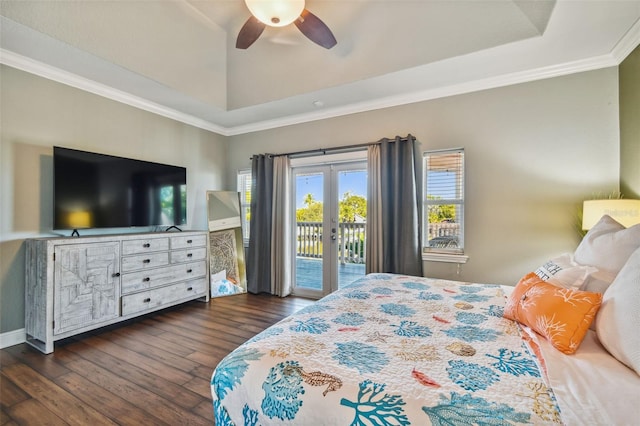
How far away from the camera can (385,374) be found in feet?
3.27

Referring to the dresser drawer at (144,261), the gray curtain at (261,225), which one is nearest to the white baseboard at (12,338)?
the dresser drawer at (144,261)

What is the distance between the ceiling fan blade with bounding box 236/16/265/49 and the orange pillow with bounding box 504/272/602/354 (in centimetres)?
277

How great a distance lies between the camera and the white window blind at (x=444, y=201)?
11.0 ft

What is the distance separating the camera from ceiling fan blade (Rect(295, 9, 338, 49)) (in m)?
2.30

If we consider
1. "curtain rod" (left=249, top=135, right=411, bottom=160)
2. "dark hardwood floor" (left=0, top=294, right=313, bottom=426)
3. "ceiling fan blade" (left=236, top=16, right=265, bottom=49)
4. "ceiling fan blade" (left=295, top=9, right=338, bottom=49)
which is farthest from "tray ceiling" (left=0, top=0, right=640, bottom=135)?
"dark hardwood floor" (left=0, top=294, right=313, bottom=426)

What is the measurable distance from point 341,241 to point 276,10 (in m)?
2.84

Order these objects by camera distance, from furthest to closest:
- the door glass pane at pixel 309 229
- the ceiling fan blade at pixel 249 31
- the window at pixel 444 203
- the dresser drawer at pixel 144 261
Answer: the door glass pane at pixel 309 229, the window at pixel 444 203, the dresser drawer at pixel 144 261, the ceiling fan blade at pixel 249 31

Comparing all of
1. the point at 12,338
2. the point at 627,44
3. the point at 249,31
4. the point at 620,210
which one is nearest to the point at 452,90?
the point at 627,44

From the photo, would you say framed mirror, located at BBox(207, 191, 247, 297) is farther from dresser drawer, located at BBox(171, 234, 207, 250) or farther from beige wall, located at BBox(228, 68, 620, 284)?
beige wall, located at BBox(228, 68, 620, 284)

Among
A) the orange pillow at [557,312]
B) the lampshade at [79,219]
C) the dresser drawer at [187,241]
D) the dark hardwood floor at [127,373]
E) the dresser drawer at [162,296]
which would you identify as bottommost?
the dark hardwood floor at [127,373]

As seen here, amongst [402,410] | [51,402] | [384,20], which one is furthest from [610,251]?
[51,402]

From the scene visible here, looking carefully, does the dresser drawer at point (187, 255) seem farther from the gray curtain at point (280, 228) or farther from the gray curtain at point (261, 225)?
the gray curtain at point (280, 228)

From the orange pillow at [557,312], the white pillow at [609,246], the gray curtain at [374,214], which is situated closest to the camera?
the orange pillow at [557,312]

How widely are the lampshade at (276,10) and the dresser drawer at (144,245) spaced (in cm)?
264
